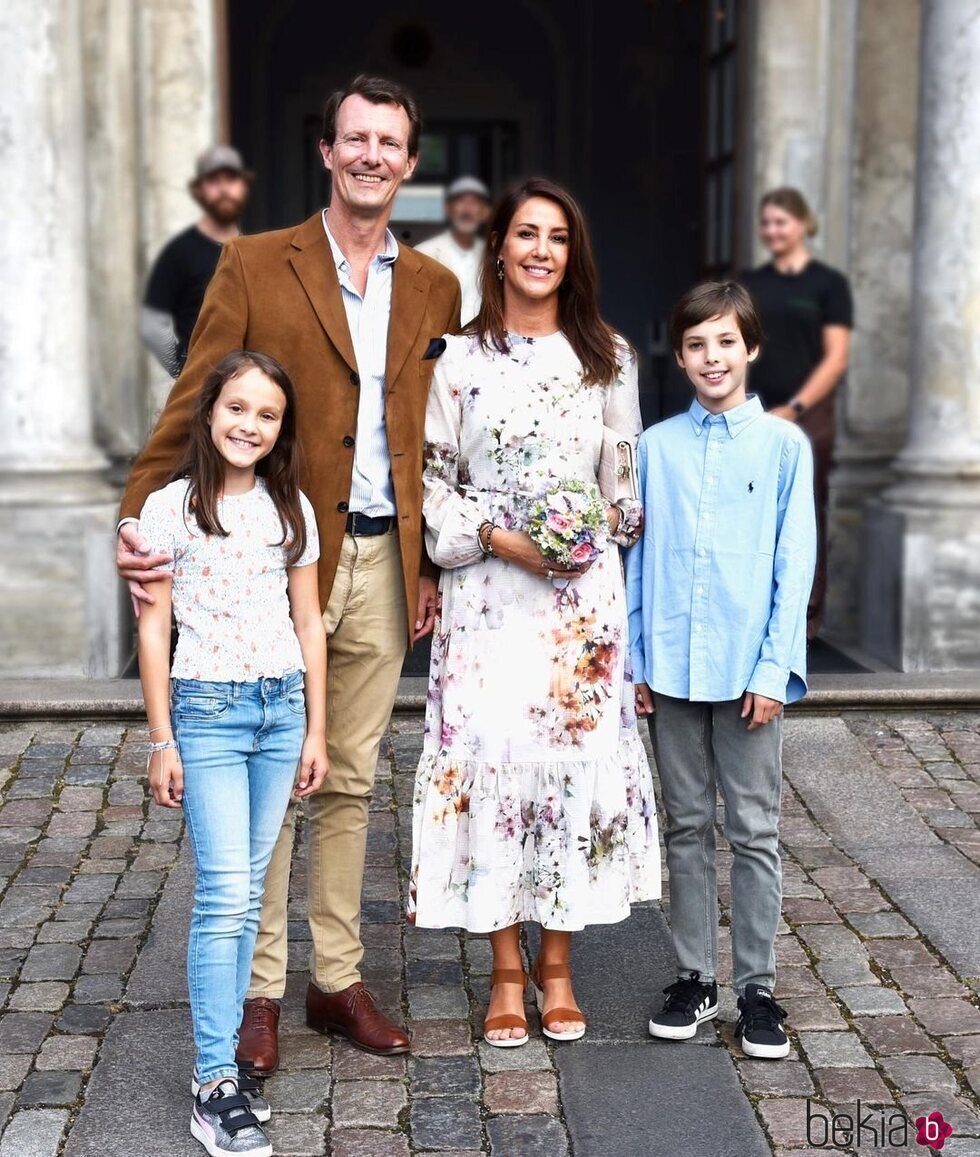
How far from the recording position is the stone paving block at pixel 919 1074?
11.0 feet

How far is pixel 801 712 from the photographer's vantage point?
629cm

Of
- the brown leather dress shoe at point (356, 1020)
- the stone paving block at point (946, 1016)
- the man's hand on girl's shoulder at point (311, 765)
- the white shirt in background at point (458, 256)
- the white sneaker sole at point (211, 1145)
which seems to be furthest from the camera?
the white shirt in background at point (458, 256)

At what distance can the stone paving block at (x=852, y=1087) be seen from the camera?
331 cm

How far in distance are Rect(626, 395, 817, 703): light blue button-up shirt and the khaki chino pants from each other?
0.58 metres

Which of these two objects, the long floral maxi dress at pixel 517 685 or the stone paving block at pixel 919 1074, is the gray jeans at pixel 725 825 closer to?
the long floral maxi dress at pixel 517 685

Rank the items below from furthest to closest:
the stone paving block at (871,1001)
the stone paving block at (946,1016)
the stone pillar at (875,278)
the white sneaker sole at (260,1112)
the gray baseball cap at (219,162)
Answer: the stone pillar at (875,278), the gray baseball cap at (219,162), the stone paving block at (871,1001), the stone paving block at (946,1016), the white sneaker sole at (260,1112)

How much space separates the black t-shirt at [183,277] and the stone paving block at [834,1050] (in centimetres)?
392

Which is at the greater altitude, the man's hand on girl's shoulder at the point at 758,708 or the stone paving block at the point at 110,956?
the man's hand on girl's shoulder at the point at 758,708

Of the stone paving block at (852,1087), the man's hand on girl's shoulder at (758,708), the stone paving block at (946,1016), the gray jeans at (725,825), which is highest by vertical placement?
the man's hand on girl's shoulder at (758,708)

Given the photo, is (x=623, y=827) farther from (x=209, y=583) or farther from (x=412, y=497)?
(x=209, y=583)

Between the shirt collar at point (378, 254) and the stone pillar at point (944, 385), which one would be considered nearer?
the shirt collar at point (378, 254)

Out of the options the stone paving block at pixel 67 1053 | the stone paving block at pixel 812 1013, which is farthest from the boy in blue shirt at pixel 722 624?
the stone paving block at pixel 67 1053

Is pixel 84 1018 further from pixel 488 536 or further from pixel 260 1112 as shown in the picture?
pixel 488 536

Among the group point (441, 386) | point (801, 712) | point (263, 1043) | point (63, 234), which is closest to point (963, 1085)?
point (263, 1043)
